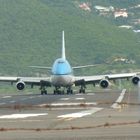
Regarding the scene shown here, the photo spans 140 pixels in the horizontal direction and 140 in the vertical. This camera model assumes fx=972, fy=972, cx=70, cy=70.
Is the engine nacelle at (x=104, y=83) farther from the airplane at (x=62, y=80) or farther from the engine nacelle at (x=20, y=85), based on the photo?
the engine nacelle at (x=20, y=85)

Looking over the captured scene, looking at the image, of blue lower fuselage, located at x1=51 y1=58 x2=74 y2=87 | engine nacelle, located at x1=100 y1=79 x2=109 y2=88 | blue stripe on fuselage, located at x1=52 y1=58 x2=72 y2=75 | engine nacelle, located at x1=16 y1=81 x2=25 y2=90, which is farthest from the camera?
engine nacelle, located at x1=100 y1=79 x2=109 y2=88

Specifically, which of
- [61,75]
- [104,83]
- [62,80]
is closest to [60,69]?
[61,75]

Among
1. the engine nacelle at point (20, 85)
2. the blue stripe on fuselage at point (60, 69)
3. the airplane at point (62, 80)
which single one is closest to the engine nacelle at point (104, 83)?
the airplane at point (62, 80)

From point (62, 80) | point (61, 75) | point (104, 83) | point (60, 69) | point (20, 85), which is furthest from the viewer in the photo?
point (104, 83)

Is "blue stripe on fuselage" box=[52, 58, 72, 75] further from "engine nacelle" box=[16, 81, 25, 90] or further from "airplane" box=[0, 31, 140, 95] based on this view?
"engine nacelle" box=[16, 81, 25, 90]

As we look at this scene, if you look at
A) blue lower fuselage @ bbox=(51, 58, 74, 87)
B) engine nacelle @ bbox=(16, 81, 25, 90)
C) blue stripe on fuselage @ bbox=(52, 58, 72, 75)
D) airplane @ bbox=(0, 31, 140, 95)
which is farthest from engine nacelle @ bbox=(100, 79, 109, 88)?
engine nacelle @ bbox=(16, 81, 25, 90)

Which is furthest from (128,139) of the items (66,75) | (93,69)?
(93,69)

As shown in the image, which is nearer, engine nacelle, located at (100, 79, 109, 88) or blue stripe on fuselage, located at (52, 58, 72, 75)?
blue stripe on fuselage, located at (52, 58, 72, 75)

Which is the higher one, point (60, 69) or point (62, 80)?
point (60, 69)

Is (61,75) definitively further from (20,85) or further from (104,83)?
(104,83)

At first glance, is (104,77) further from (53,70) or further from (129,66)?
(129,66)

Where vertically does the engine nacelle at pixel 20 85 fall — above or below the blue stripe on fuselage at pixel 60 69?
below
